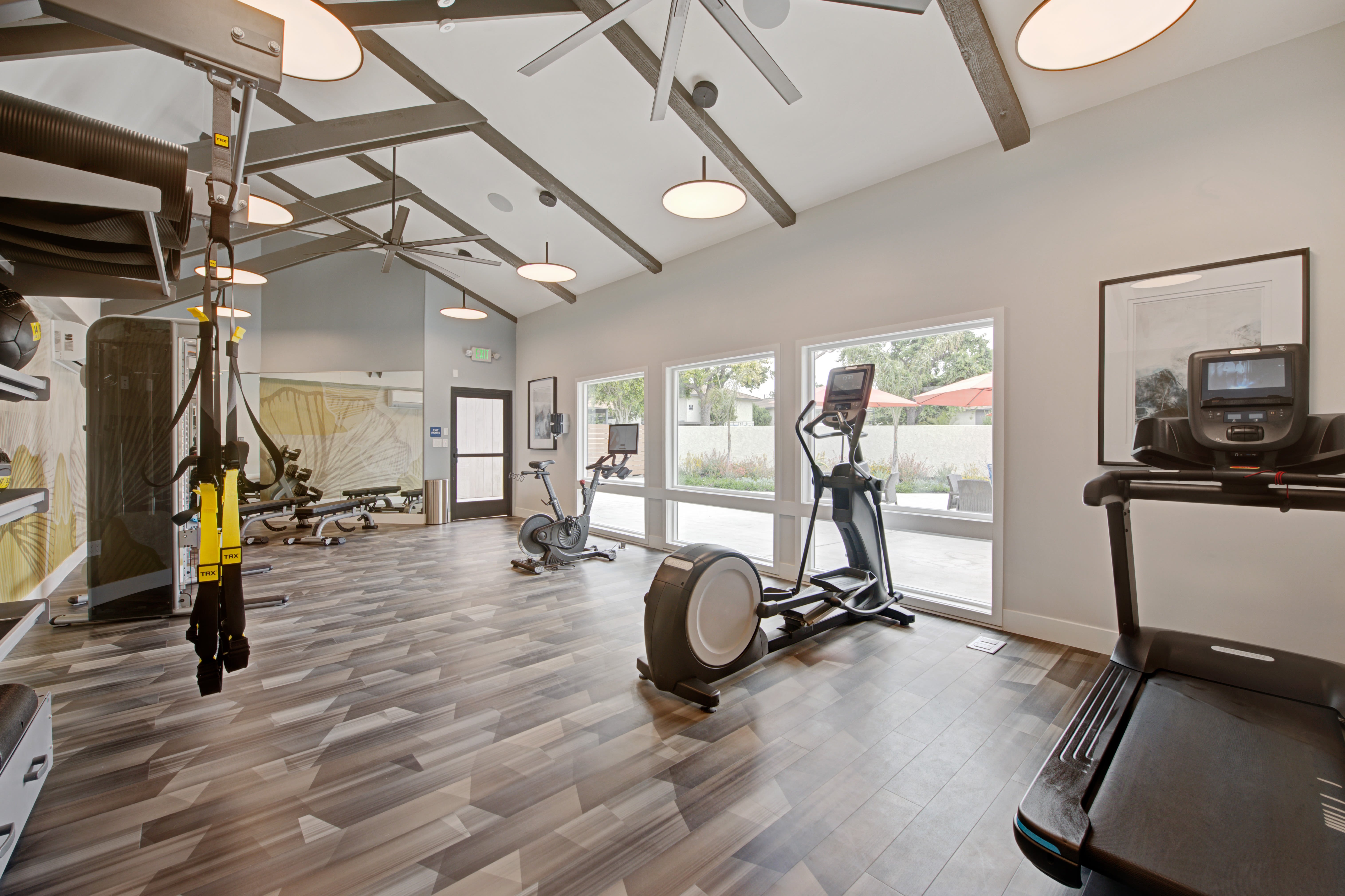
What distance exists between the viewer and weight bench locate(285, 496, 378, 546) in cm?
670

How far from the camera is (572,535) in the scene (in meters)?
5.71

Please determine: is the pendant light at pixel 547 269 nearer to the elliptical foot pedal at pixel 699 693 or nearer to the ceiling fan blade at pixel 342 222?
the ceiling fan blade at pixel 342 222

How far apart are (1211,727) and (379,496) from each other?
8.84 metres

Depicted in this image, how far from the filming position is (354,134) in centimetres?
468

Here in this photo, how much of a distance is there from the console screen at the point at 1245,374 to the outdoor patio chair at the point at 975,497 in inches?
71.7

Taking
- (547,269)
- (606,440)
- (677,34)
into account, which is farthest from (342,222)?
(677,34)

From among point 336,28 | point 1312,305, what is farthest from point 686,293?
point 1312,305

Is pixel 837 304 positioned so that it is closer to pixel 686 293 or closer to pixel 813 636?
pixel 686 293

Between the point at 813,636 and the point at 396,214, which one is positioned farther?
the point at 396,214

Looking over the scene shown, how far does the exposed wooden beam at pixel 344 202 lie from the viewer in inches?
246

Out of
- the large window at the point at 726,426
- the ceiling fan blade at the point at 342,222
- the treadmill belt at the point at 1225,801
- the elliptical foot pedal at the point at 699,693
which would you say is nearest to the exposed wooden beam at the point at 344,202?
the ceiling fan blade at the point at 342,222

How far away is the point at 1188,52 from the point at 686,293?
13.5ft

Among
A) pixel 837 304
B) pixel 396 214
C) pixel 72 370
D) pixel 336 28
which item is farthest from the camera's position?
pixel 396 214

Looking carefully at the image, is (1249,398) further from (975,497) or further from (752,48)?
(752,48)
